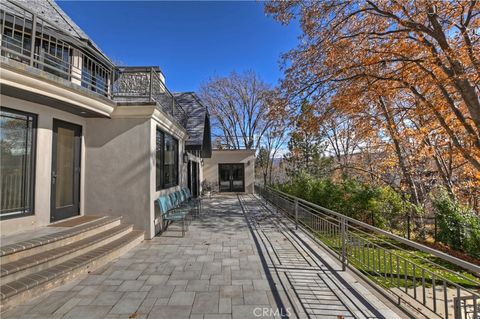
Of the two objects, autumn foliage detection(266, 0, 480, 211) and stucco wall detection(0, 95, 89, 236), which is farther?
autumn foliage detection(266, 0, 480, 211)

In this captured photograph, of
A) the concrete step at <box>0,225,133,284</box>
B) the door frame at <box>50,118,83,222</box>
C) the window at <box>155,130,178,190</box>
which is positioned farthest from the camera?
the window at <box>155,130,178,190</box>

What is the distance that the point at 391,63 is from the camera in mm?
7359

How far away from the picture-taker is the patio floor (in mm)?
2717

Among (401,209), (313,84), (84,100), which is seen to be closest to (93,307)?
(84,100)

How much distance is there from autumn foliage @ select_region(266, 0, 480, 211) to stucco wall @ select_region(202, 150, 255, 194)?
1053cm

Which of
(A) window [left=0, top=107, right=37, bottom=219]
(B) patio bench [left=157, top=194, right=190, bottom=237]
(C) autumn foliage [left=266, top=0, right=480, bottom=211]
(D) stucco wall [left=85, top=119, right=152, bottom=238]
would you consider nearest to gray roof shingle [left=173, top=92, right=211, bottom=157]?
(B) patio bench [left=157, top=194, right=190, bottom=237]

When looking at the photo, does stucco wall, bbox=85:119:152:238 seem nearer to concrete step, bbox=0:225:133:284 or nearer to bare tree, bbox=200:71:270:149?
concrete step, bbox=0:225:133:284

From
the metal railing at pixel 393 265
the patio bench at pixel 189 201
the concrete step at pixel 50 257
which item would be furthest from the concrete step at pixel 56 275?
the patio bench at pixel 189 201

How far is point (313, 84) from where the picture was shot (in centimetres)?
749

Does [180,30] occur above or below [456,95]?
above

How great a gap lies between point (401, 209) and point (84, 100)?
919 cm

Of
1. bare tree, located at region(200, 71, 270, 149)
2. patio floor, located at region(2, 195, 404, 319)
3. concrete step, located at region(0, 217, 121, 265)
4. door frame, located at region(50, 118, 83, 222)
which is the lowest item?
patio floor, located at region(2, 195, 404, 319)

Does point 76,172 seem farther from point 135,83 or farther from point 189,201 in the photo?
point 189,201

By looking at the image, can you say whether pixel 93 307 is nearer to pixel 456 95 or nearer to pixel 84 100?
pixel 84 100
